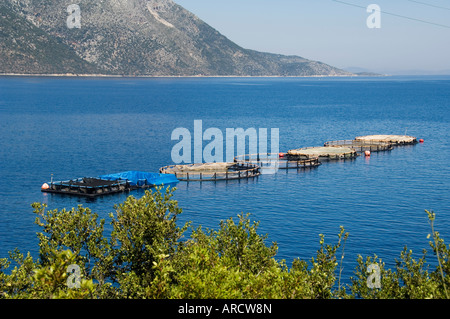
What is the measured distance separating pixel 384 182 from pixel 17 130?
390 feet

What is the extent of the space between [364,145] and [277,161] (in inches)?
1310

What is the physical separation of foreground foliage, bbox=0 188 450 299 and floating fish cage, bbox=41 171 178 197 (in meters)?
50.8

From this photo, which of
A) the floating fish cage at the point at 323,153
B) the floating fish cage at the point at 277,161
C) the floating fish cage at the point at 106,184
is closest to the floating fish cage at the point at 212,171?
the floating fish cage at the point at 277,161

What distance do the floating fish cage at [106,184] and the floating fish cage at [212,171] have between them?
4.92m

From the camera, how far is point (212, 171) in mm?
110750

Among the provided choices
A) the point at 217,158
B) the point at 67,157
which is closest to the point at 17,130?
the point at 67,157

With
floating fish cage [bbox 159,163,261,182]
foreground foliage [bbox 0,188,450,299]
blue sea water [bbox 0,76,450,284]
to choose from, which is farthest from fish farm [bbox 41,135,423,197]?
foreground foliage [bbox 0,188,450,299]

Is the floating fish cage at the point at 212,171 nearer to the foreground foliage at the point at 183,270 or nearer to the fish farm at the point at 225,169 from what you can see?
the fish farm at the point at 225,169

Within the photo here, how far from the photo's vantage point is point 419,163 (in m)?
126

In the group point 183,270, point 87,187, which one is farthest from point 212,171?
point 183,270

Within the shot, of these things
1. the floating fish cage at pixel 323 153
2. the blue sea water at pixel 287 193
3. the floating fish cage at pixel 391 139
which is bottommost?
the blue sea water at pixel 287 193

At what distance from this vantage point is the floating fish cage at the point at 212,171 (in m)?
108
